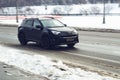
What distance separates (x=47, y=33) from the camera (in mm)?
19016

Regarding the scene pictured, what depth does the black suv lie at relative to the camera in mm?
18625

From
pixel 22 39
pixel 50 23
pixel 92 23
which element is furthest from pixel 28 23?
pixel 92 23

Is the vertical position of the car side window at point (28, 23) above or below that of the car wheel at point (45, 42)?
above

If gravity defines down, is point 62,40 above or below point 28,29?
below

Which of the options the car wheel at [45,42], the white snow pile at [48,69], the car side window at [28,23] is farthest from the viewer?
the car side window at [28,23]

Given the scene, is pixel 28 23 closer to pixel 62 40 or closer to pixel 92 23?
pixel 62 40

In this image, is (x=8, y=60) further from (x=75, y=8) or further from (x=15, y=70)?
(x=75, y=8)

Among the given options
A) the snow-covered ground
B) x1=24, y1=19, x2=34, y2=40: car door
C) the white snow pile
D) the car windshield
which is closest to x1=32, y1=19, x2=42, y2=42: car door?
the car windshield

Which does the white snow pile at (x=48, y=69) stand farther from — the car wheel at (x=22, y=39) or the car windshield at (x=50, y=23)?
the car wheel at (x=22, y=39)

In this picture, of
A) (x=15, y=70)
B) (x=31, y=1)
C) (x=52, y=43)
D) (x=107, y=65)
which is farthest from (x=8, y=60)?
(x=31, y=1)

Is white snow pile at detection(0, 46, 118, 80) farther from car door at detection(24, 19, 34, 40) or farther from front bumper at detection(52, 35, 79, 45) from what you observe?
car door at detection(24, 19, 34, 40)

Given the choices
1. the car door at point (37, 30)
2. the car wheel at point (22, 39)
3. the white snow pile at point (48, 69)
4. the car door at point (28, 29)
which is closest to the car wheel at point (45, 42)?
the car door at point (37, 30)

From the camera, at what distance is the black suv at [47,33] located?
61.1 ft

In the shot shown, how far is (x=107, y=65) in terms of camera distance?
1322 centimetres
